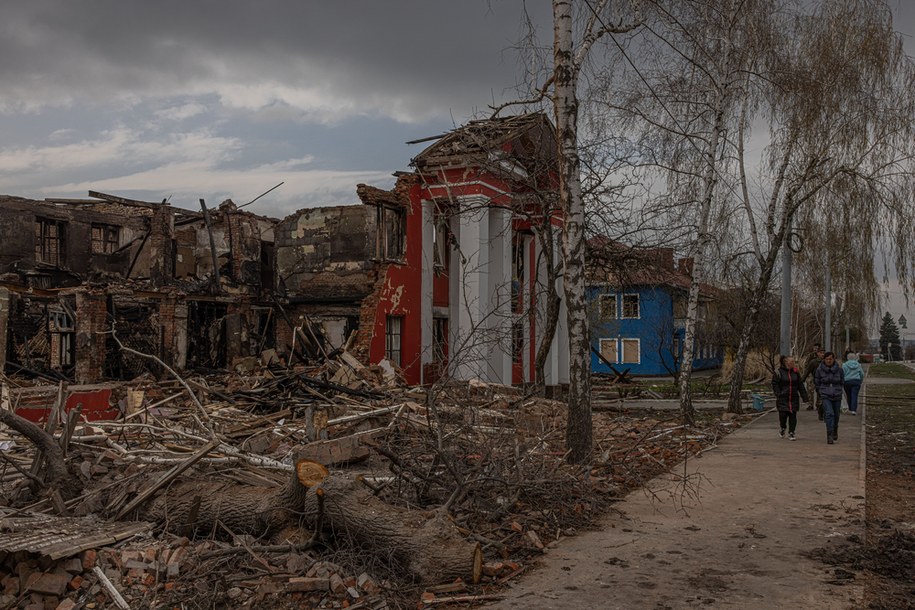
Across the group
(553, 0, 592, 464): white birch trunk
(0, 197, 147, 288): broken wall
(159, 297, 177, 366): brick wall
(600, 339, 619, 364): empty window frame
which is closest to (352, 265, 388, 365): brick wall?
(159, 297, 177, 366): brick wall

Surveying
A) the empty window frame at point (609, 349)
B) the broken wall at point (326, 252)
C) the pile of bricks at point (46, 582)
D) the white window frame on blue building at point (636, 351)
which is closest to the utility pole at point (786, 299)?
the broken wall at point (326, 252)

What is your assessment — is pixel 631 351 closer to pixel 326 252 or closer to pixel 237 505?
pixel 326 252

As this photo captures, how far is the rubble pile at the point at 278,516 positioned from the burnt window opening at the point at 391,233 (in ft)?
37.8

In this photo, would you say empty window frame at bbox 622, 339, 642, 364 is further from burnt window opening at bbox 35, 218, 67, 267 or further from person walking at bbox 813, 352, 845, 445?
person walking at bbox 813, 352, 845, 445

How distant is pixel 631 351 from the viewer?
45.1m

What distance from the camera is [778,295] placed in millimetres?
38156

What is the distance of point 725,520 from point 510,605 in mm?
3325

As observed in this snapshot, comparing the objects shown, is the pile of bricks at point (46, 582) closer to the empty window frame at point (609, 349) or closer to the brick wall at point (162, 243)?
the brick wall at point (162, 243)

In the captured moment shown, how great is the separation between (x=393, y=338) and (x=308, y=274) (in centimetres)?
754

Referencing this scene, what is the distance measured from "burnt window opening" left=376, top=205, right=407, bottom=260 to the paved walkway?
12508mm

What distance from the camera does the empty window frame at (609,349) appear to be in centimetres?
4547

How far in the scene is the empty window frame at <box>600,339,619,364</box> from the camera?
45469mm

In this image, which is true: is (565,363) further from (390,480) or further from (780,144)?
(390,480)

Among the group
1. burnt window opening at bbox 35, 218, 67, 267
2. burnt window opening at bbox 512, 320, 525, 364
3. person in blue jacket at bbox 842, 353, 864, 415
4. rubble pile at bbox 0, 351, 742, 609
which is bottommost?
rubble pile at bbox 0, 351, 742, 609
